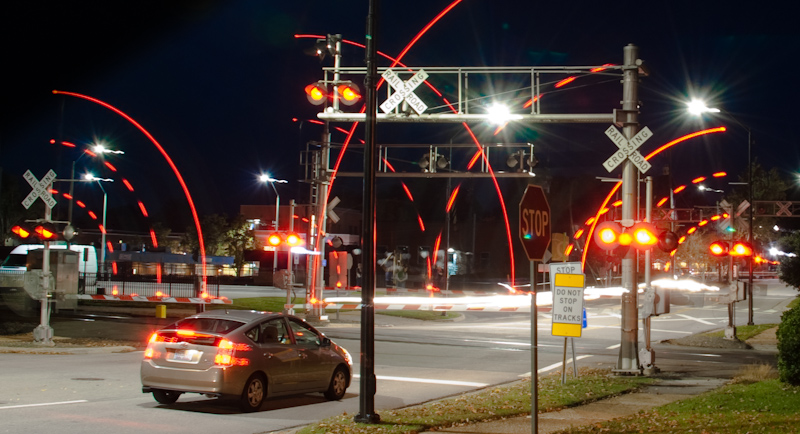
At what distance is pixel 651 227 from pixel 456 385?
16.2ft

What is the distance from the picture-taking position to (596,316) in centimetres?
4247

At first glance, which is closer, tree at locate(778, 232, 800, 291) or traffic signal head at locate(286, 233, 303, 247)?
traffic signal head at locate(286, 233, 303, 247)

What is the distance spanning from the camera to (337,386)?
13.9m

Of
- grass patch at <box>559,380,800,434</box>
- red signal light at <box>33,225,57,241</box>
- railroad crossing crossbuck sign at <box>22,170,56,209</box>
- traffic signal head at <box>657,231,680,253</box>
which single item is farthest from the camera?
railroad crossing crossbuck sign at <box>22,170,56,209</box>

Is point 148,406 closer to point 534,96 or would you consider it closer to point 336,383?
point 336,383

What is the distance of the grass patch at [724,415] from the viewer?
10134 millimetres

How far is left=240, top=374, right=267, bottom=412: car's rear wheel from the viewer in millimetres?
12016

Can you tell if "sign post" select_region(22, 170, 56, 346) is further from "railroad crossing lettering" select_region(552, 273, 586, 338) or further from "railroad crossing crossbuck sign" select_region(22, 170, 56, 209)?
"railroad crossing lettering" select_region(552, 273, 586, 338)

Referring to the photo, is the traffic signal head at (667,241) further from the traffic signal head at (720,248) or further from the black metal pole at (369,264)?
the traffic signal head at (720,248)

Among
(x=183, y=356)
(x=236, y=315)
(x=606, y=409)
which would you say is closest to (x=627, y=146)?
(x=606, y=409)

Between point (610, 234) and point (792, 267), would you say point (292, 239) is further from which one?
point (792, 267)

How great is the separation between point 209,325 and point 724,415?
7217 millimetres

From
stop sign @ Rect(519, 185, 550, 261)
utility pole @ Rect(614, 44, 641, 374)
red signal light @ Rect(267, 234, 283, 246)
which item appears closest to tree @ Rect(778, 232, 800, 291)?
red signal light @ Rect(267, 234, 283, 246)

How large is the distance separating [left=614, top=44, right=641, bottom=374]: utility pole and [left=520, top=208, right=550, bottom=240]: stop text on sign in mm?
9094
